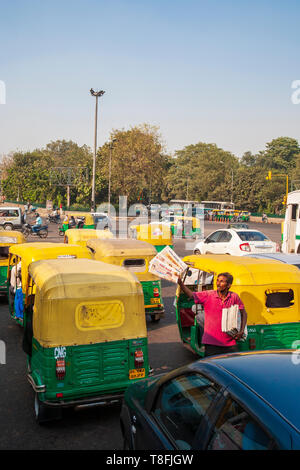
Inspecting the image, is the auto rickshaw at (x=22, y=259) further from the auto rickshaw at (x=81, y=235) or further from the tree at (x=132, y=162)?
the tree at (x=132, y=162)

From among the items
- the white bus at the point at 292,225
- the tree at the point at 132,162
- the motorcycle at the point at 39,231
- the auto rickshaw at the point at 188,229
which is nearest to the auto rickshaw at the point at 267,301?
the white bus at the point at 292,225

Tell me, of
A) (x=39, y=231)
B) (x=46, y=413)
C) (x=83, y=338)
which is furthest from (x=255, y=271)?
(x=39, y=231)

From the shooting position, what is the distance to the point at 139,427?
12.4ft

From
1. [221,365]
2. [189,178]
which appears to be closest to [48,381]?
[221,365]

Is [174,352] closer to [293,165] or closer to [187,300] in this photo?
[187,300]

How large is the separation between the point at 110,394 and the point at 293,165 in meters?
117

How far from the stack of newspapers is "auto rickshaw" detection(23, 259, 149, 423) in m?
1.03

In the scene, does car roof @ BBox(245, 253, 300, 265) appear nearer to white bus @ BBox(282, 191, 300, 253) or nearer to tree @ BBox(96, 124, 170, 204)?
white bus @ BBox(282, 191, 300, 253)

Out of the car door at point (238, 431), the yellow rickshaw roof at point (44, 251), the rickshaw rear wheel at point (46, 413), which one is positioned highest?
the yellow rickshaw roof at point (44, 251)

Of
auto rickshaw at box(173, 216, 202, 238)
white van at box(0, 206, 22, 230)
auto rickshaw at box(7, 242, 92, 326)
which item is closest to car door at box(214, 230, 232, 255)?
auto rickshaw at box(7, 242, 92, 326)

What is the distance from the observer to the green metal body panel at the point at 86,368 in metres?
5.46

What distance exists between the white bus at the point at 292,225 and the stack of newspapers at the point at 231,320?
15.0 m

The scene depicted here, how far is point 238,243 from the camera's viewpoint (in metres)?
17.8

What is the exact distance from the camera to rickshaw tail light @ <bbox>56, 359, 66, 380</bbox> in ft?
17.9
